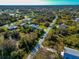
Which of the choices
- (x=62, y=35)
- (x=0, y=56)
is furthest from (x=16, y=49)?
(x=62, y=35)

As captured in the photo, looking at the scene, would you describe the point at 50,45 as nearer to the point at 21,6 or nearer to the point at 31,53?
the point at 31,53

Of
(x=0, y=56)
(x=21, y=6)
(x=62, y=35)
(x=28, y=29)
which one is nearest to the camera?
(x=0, y=56)

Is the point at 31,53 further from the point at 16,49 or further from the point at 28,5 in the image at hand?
the point at 28,5

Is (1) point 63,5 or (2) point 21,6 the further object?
(2) point 21,6

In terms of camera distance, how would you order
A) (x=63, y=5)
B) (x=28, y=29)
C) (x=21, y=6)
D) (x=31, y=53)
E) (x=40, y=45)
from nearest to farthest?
(x=31, y=53)
(x=40, y=45)
(x=28, y=29)
(x=63, y=5)
(x=21, y=6)

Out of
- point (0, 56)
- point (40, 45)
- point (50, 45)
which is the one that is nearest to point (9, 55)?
point (0, 56)

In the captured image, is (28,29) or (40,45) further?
(28,29)

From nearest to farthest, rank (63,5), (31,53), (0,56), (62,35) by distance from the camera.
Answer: (0,56), (31,53), (62,35), (63,5)

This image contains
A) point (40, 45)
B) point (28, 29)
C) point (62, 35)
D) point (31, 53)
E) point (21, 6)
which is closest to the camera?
point (31, 53)
